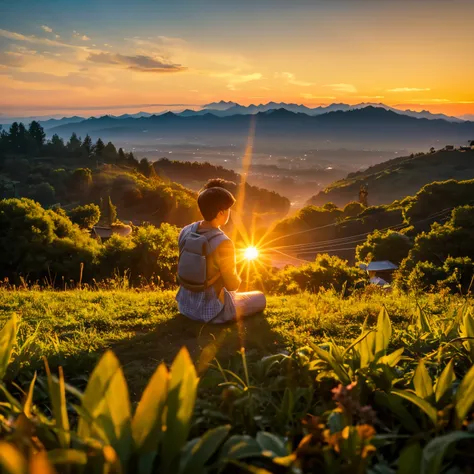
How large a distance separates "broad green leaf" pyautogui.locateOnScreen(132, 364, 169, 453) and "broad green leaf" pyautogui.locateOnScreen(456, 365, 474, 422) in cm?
140

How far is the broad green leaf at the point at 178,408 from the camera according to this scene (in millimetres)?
1677

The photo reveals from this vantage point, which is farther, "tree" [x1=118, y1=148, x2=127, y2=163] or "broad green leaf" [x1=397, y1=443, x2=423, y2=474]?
"tree" [x1=118, y1=148, x2=127, y2=163]

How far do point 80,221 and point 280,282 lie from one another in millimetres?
37799

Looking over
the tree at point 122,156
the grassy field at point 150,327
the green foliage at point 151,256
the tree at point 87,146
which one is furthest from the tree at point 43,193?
the grassy field at point 150,327

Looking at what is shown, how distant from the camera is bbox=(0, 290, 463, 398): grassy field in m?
3.77

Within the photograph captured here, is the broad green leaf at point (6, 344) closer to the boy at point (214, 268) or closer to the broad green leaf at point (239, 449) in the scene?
the broad green leaf at point (239, 449)

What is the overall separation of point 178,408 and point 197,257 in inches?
146

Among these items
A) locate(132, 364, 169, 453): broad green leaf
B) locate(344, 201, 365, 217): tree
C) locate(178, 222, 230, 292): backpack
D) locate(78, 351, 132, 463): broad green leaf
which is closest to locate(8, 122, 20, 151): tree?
locate(344, 201, 365, 217): tree

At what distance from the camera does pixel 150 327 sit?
548 cm

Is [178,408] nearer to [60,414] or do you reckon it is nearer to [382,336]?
[60,414]

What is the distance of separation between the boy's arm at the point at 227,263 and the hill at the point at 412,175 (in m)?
139

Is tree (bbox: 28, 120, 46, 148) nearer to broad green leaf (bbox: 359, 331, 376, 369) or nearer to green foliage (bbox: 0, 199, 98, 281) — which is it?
green foliage (bbox: 0, 199, 98, 281)

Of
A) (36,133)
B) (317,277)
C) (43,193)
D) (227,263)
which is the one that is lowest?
(43,193)

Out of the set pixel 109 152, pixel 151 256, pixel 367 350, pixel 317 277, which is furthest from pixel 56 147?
pixel 367 350
